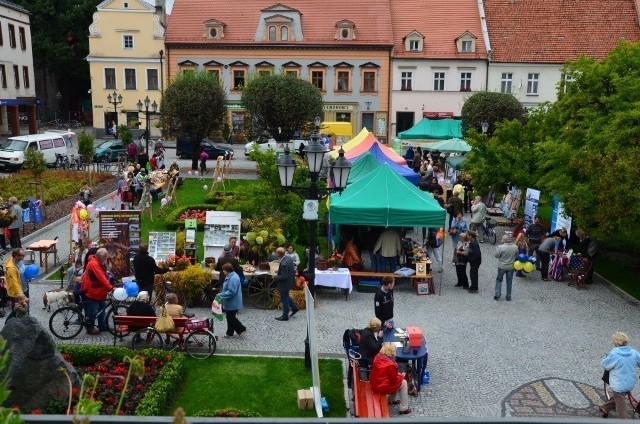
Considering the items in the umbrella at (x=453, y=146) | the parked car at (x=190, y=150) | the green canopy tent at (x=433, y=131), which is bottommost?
the parked car at (x=190, y=150)

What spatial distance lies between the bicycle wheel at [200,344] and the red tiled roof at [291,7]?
36757 millimetres

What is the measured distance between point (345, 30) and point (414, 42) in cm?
495

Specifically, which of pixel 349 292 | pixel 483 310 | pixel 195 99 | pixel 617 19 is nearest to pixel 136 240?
pixel 349 292

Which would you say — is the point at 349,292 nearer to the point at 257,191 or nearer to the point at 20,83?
the point at 257,191

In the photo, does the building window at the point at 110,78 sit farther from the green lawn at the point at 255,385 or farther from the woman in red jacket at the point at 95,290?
the green lawn at the point at 255,385

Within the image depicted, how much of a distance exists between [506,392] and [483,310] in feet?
14.0

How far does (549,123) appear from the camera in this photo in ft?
67.2

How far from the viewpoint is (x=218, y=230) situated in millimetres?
17141

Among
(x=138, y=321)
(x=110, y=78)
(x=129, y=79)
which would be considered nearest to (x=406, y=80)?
(x=129, y=79)

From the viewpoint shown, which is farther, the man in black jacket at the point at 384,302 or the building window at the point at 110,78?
the building window at the point at 110,78

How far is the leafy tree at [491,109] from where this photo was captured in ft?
120

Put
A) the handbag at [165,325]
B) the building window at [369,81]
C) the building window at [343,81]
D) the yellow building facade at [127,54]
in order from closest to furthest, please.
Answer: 1. the handbag at [165,325]
2. the building window at [369,81]
3. the building window at [343,81]
4. the yellow building facade at [127,54]

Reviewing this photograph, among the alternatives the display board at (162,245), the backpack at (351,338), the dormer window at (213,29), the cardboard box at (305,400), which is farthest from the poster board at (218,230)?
the dormer window at (213,29)

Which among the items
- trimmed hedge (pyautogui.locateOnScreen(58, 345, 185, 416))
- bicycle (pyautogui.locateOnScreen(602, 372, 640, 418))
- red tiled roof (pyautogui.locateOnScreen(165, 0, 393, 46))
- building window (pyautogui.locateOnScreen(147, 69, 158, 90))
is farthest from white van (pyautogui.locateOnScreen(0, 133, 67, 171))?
bicycle (pyautogui.locateOnScreen(602, 372, 640, 418))
